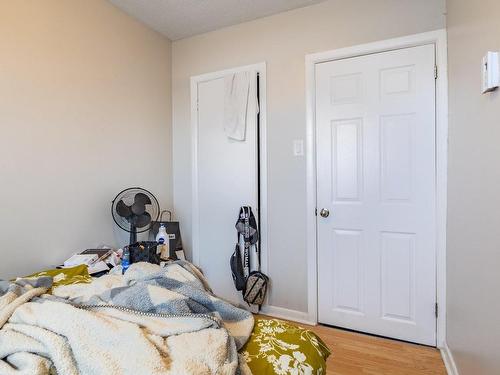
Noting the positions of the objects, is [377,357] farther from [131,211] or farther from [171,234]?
[131,211]

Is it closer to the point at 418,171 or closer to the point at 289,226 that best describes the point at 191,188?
the point at 289,226

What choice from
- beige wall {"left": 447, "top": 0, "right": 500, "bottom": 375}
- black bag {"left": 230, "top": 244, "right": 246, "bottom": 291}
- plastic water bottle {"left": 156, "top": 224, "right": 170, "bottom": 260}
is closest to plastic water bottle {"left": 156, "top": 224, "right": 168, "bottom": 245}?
plastic water bottle {"left": 156, "top": 224, "right": 170, "bottom": 260}

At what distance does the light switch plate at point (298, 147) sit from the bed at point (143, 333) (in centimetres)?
148

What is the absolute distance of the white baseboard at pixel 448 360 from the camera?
5.66ft

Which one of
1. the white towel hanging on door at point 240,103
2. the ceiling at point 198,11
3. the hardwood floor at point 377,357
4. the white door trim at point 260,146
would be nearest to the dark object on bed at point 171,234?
the white door trim at point 260,146

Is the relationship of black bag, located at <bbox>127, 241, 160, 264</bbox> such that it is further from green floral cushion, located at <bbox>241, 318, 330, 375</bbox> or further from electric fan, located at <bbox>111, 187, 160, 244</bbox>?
green floral cushion, located at <bbox>241, 318, 330, 375</bbox>

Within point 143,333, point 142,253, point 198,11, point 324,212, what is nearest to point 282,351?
point 143,333

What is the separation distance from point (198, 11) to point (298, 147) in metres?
1.37

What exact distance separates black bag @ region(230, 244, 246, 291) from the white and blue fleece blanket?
1.46 m

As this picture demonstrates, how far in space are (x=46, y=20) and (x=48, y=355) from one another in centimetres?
204

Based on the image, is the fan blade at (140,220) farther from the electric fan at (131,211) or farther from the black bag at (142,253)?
the black bag at (142,253)

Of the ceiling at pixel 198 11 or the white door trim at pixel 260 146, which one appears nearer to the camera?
the ceiling at pixel 198 11

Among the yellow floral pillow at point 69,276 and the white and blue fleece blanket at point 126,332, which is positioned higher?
the white and blue fleece blanket at point 126,332

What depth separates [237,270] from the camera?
255 centimetres
